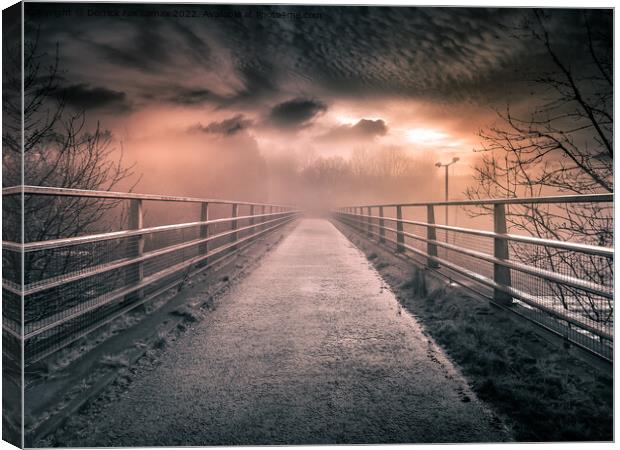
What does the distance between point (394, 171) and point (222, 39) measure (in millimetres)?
7283

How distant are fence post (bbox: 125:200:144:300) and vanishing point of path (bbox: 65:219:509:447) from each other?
2.48 ft

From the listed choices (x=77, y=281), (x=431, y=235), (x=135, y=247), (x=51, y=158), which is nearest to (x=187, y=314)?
(x=135, y=247)

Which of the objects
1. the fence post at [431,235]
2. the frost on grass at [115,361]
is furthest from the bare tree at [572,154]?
the frost on grass at [115,361]

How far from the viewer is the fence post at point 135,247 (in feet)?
12.0

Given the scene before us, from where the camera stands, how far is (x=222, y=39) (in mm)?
3125

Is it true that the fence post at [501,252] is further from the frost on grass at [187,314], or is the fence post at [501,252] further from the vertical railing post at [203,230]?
the vertical railing post at [203,230]

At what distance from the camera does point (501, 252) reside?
12.1 feet

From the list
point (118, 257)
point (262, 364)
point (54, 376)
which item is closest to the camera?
point (54, 376)

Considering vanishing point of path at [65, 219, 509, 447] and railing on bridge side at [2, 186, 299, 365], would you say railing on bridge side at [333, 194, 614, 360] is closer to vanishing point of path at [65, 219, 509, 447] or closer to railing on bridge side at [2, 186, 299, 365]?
vanishing point of path at [65, 219, 509, 447]

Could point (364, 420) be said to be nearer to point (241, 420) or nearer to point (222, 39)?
point (241, 420)

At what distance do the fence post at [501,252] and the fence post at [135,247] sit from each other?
3434mm

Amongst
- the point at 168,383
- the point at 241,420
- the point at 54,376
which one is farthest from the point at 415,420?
the point at 54,376

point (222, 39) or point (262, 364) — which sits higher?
point (222, 39)

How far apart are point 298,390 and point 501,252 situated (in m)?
2.42
